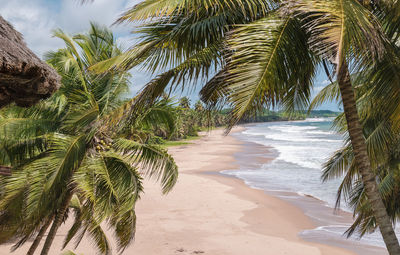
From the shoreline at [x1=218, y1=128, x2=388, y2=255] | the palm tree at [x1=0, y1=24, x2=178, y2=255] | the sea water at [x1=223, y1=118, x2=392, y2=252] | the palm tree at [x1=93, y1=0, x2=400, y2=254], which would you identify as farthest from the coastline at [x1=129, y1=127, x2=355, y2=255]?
the palm tree at [x1=93, y1=0, x2=400, y2=254]

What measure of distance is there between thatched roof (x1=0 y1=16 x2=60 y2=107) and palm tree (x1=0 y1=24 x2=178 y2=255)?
2.41 meters

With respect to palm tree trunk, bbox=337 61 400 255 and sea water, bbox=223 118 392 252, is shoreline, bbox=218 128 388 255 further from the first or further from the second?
palm tree trunk, bbox=337 61 400 255

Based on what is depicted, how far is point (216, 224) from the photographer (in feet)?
41.8

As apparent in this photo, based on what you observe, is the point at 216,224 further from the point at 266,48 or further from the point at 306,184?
the point at 266,48

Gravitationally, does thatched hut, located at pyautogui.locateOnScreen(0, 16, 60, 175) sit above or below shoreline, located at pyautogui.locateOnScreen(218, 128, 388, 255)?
above

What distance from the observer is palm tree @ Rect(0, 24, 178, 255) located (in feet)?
19.1

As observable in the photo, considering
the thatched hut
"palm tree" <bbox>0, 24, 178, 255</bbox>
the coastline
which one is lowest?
the coastline

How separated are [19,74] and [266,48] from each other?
90.6 inches

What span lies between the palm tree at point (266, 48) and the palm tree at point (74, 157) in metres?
1.64

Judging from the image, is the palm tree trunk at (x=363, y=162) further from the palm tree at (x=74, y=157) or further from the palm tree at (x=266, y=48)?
the palm tree at (x=74, y=157)

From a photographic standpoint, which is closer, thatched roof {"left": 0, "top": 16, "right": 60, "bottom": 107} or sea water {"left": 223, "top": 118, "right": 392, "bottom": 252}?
thatched roof {"left": 0, "top": 16, "right": 60, "bottom": 107}

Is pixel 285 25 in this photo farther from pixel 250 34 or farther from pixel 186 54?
pixel 186 54

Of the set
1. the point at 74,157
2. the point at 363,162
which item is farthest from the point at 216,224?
the point at 363,162

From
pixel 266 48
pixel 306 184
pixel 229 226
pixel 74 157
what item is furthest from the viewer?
pixel 306 184
